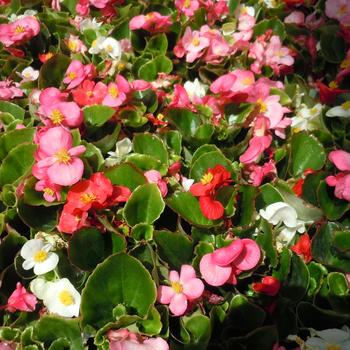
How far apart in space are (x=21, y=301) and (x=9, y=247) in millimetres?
113

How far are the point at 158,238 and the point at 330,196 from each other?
0.34 metres

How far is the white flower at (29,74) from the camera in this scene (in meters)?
1.22

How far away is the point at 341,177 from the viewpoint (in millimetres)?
929

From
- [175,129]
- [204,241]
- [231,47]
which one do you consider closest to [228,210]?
[204,241]

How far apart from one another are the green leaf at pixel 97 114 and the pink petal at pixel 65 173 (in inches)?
7.3

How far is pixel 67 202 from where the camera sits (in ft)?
2.86

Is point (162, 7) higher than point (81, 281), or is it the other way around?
point (162, 7)

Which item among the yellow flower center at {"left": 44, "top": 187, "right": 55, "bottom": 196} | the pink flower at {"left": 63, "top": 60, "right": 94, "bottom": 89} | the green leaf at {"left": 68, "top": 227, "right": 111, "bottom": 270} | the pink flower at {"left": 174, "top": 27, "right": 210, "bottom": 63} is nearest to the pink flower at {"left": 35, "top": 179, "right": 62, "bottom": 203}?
the yellow flower center at {"left": 44, "top": 187, "right": 55, "bottom": 196}

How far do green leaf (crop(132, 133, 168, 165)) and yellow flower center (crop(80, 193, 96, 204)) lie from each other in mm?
203

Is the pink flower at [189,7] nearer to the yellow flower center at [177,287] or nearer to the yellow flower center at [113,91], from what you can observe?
the yellow flower center at [113,91]

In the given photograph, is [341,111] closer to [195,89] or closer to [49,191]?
[195,89]

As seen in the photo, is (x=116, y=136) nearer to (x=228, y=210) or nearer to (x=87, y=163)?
(x=87, y=163)

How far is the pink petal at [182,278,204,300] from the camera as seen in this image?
31.3 inches

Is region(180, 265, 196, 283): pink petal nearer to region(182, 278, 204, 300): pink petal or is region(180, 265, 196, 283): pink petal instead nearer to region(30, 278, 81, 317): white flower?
region(182, 278, 204, 300): pink petal
